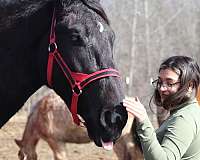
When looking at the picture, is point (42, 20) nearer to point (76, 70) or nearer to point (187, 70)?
point (76, 70)

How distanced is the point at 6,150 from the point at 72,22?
24.0 ft

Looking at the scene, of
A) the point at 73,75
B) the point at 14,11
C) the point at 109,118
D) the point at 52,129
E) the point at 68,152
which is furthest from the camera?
the point at 68,152

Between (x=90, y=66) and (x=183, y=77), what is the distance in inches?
22.4

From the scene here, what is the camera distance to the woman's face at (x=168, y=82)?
9.07 ft

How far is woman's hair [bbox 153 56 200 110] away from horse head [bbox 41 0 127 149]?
0.36 meters

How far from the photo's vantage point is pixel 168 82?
9.16 feet

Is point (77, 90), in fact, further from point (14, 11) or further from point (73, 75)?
point (14, 11)

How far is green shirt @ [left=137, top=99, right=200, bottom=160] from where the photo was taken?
2557 millimetres

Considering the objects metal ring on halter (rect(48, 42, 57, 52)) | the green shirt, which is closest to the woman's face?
the green shirt

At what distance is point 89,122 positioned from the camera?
2.66 meters

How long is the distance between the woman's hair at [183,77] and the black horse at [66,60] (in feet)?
1.20

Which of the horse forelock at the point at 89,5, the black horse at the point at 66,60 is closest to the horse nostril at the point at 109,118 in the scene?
the black horse at the point at 66,60

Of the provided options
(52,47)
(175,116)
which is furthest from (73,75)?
(175,116)

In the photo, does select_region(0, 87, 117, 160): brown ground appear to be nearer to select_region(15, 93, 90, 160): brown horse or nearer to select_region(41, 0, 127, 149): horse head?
select_region(15, 93, 90, 160): brown horse
